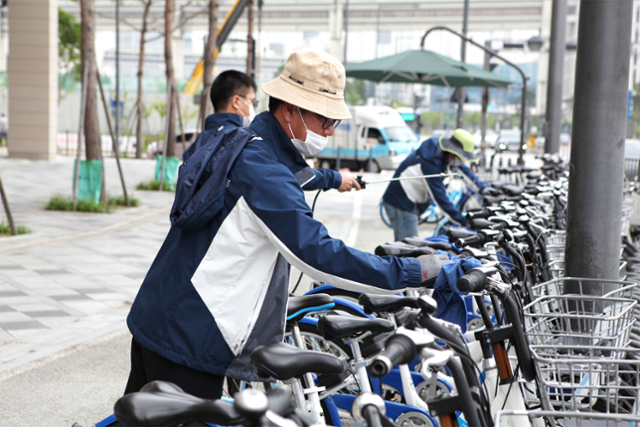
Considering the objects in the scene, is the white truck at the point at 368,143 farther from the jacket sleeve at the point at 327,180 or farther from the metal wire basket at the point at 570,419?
the metal wire basket at the point at 570,419

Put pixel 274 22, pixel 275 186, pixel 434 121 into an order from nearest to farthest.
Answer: pixel 275 186 < pixel 274 22 < pixel 434 121

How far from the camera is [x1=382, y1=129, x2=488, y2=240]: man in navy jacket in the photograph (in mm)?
7164

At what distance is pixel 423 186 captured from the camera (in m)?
7.28

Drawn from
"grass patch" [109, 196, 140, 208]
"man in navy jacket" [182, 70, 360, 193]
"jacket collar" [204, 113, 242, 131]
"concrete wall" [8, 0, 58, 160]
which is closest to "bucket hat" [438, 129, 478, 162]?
"man in navy jacket" [182, 70, 360, 193]

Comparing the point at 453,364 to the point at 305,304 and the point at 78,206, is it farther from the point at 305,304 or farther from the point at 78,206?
the point at 78,206

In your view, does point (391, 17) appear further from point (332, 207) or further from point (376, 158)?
point (332, 207)

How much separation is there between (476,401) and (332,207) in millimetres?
13538

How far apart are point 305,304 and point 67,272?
5.16m

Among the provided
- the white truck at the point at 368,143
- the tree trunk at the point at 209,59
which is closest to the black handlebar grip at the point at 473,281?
the tree trunk at the point at 209,59

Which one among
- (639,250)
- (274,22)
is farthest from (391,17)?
(639,250)

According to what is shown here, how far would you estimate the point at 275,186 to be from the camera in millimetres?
2201

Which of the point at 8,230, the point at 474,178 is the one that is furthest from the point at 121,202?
the point at 474,178

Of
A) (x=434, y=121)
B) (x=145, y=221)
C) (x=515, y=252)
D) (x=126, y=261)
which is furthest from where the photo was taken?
(x=434, y=121)

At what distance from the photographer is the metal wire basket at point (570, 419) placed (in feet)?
5.73
